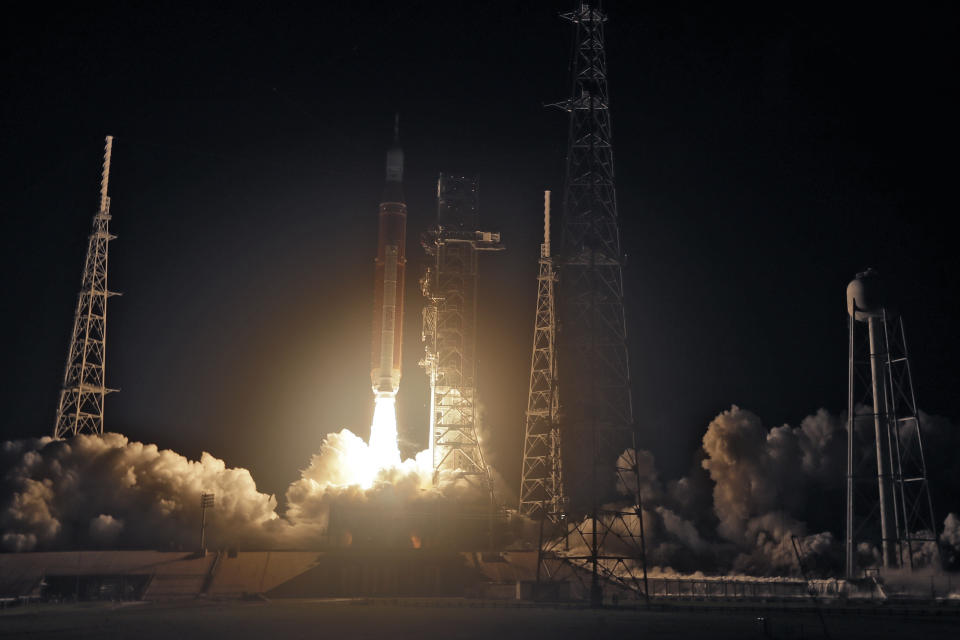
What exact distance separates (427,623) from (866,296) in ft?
135

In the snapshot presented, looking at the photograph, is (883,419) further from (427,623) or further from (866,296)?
(427,623)

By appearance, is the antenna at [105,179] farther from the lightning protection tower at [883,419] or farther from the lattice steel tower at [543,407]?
the lightning protection tower at [883,419]

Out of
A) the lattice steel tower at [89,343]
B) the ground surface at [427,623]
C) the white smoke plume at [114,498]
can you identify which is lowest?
the ground surface at [427,623]

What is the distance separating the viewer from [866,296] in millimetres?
73312

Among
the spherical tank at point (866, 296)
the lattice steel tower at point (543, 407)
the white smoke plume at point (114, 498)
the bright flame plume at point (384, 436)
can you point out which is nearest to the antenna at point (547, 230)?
the lattice steel tower at point (543, 407)

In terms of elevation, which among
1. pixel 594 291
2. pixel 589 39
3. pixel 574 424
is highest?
pixel 589 39

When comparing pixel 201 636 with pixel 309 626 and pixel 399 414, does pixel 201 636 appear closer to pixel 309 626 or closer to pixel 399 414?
pixel 309 626

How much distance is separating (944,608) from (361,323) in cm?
6665

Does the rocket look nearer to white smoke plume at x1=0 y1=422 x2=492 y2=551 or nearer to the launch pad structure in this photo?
white smoke plume at x1=0 y1=422 x2=492 y2=551

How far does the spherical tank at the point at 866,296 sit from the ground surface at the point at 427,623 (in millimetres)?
25047

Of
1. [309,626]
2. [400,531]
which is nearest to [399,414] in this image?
[400,531]

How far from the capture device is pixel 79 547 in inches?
3361

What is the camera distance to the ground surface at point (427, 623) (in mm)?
45188

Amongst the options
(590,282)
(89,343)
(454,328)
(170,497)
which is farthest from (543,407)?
(89,343)
